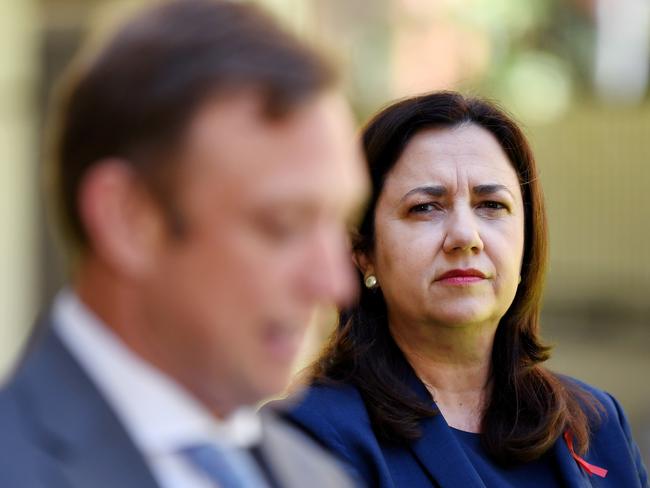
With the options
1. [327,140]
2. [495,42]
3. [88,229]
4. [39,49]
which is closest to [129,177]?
[88,229]

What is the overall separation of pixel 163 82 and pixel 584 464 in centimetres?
187

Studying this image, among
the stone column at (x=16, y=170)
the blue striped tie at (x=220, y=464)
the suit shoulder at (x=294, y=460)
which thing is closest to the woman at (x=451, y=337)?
the suit shoulder at (x=294, y=460)

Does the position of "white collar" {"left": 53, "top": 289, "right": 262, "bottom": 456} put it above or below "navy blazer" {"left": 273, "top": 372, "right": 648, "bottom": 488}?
above

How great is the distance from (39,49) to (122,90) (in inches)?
266

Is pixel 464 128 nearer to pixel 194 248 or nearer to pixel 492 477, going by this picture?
pixel 492 477

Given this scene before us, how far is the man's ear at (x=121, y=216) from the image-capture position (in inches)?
64.1

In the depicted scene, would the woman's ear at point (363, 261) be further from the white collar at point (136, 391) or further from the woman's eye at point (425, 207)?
the white collar at point (136, 391)

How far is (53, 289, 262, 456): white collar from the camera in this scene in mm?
1660

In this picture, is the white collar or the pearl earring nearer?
the white collar

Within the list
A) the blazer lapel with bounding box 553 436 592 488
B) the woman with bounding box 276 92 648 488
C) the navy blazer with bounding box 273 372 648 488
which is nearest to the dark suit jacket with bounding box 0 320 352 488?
the navy blazer with bounding box 273 372 648 488

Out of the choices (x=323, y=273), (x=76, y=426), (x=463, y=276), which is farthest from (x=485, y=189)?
(x=76, y=426)

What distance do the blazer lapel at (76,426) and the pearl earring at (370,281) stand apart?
1.58m

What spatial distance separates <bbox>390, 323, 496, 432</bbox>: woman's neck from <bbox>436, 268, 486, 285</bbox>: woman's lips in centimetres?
14

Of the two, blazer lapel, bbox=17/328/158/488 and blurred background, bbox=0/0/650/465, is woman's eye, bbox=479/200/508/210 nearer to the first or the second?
blazer lapel, bbox=17/328/158/488
